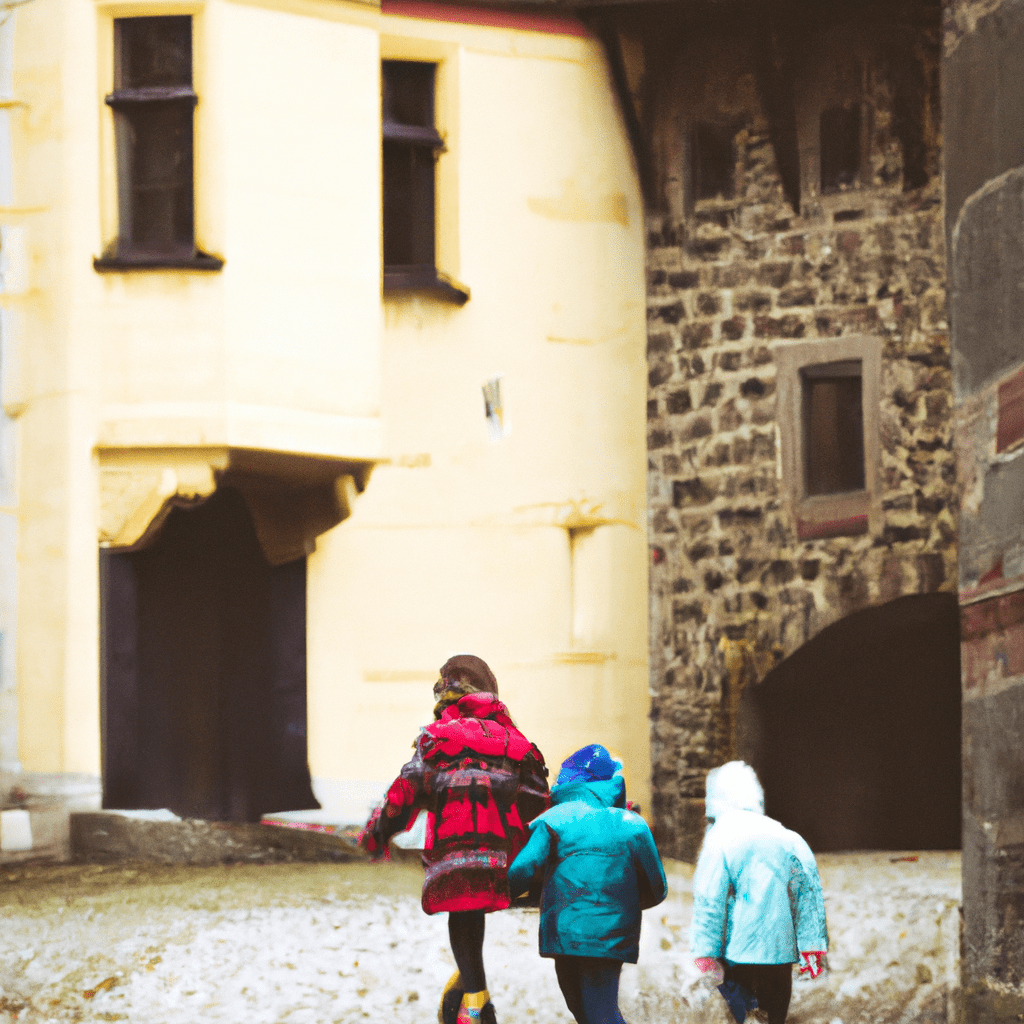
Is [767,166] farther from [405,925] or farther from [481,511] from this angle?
[405,925]

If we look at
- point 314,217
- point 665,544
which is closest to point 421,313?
point 314,217

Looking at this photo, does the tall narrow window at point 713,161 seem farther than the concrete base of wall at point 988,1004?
Yes

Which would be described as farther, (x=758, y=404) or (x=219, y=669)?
(x=758, y=404)

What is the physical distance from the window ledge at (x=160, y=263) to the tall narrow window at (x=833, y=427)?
402cm

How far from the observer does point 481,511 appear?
12328 millimetres

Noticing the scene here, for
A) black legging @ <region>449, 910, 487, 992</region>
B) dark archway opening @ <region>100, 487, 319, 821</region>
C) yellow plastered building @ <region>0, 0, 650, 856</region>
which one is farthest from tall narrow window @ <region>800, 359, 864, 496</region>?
black legging @ <region>449, 910, 487, 992</region>

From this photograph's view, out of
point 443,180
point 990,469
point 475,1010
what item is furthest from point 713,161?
point 475,1010

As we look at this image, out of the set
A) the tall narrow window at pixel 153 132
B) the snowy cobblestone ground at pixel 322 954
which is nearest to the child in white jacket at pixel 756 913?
the snowy cobblestone ground at pixel 322 954

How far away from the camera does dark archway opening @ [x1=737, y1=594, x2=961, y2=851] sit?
42.1 ft

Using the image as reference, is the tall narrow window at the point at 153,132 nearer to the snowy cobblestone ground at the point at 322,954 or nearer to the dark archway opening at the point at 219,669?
the dark archway opening at the point at 219,669

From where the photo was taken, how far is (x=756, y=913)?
6.03 m

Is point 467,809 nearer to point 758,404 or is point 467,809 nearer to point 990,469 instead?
point 990,469

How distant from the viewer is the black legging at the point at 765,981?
6098 mm

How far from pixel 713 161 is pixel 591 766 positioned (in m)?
7.68
